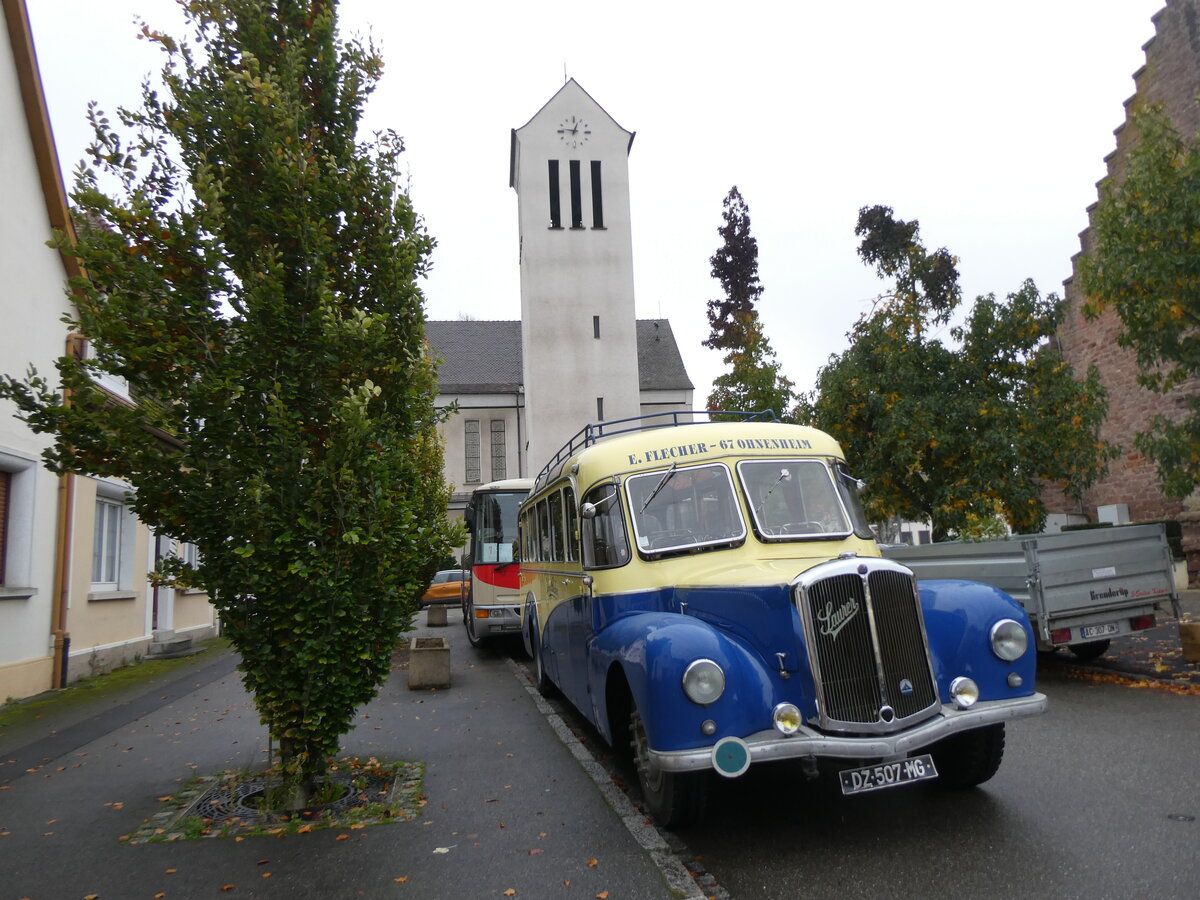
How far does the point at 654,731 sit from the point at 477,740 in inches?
155

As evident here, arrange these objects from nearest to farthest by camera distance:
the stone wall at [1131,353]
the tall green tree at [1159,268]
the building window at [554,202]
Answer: the tall green tree at [1159,268], the stone wall at [1131,353], the building window at [554,202]

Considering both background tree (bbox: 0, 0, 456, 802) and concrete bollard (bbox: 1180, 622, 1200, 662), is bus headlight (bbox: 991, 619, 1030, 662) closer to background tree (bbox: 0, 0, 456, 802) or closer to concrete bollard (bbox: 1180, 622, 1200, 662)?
background tree (bbox: 0, 0, 456, 802)

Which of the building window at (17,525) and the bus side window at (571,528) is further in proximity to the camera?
the building window at (17,525)

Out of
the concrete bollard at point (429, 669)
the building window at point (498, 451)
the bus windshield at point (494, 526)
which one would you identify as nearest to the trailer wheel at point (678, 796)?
the concrete bollard at point (429, 669)

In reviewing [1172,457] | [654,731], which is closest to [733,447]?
[654,731]

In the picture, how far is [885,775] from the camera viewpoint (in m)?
4.68

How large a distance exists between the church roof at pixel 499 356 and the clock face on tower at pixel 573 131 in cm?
1272

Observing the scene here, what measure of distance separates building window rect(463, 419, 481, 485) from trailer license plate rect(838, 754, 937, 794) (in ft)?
142

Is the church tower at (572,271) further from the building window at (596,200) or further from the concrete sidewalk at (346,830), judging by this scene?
the concrete sidewalk at (346,830)

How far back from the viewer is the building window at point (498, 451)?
1864 inches

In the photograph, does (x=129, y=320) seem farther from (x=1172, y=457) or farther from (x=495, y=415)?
(x=495, y=415)

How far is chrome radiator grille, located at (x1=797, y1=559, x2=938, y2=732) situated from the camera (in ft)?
15.8

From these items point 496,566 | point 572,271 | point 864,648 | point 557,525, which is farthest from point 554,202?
point 864,648

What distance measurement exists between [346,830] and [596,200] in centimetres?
3625
